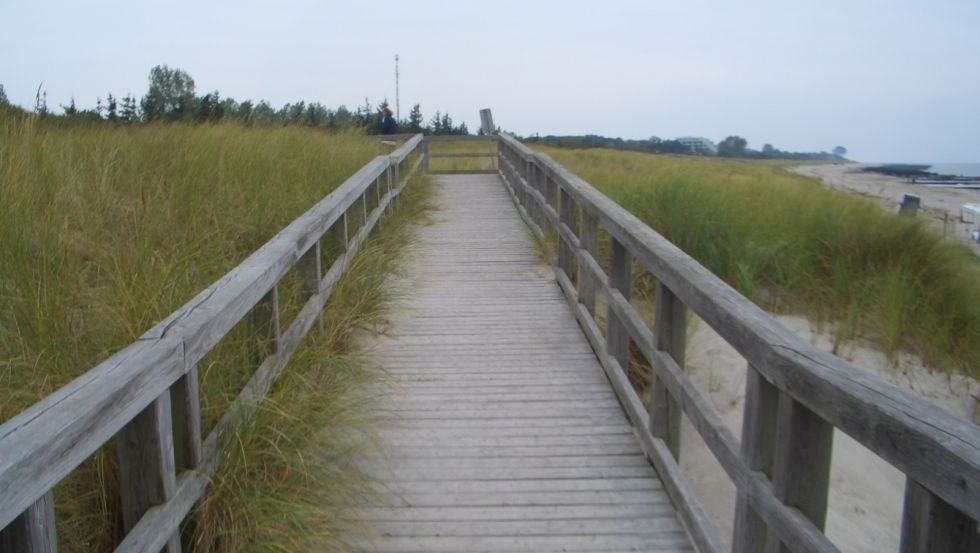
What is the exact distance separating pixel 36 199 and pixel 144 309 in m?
2.13

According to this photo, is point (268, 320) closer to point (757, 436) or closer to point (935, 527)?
point (757, 436)

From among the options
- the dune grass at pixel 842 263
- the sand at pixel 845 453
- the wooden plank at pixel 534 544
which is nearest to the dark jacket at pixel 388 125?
the dune grass at pixel 842 263

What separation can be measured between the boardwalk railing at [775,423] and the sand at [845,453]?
77cm

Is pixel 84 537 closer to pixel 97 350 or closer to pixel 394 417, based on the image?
pixel 97 350

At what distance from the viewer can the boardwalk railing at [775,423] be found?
1698mm

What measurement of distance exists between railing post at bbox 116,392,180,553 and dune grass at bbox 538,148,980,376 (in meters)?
5.45

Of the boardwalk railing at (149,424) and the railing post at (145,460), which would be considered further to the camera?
the railing post at (145,460)

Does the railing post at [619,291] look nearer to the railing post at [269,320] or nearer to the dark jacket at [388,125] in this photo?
the railing post at [269,320]

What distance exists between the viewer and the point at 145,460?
2.46 metres

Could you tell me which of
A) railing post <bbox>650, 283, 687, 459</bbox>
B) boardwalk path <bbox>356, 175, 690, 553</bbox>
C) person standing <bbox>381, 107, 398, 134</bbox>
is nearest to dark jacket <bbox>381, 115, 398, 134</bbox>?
person standing <bbox>381, 107, 398, 134</bbox>

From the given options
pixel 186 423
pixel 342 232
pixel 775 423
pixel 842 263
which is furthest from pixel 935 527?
pixel 842 263

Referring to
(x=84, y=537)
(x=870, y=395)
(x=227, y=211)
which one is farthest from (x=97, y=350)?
(x=227, y=211)

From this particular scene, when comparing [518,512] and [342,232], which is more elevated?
[342,232]

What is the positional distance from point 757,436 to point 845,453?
3392 mm
